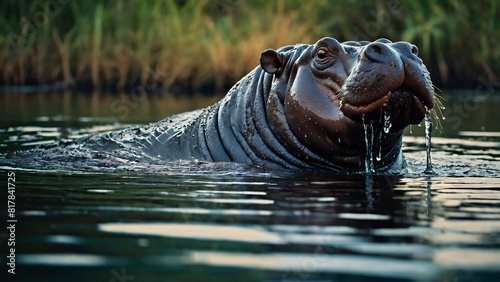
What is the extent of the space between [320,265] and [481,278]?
0.62m

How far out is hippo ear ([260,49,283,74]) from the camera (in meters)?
6.53

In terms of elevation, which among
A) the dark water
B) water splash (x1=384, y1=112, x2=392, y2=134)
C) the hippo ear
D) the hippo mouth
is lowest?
the dark water

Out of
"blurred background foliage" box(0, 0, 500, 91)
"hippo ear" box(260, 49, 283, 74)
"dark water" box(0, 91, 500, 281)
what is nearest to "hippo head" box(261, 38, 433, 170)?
"hippo ear" box(260, 49, 283, 74)

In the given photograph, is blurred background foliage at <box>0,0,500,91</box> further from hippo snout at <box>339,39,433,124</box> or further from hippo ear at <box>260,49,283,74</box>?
hippo snout at <box>339,39,433,124</box>

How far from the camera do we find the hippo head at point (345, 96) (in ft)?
18.7

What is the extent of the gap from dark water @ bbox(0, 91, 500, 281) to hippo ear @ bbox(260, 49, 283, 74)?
80 cm

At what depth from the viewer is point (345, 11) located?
20.2m

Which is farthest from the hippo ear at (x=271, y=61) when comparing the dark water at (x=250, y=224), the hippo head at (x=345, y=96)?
the dark water at (x=250, y=224)

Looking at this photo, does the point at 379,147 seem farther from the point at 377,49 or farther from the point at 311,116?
the point at 377,49

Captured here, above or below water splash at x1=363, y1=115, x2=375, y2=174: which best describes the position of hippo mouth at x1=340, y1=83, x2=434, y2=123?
above

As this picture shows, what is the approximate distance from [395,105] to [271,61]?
47.7 inches

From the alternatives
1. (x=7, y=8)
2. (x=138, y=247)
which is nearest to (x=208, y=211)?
(x=138, y=247)

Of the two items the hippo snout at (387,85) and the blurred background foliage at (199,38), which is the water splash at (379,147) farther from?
the blurred background foliage at (199,38)

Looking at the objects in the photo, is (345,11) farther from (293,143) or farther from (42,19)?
(293,143)
